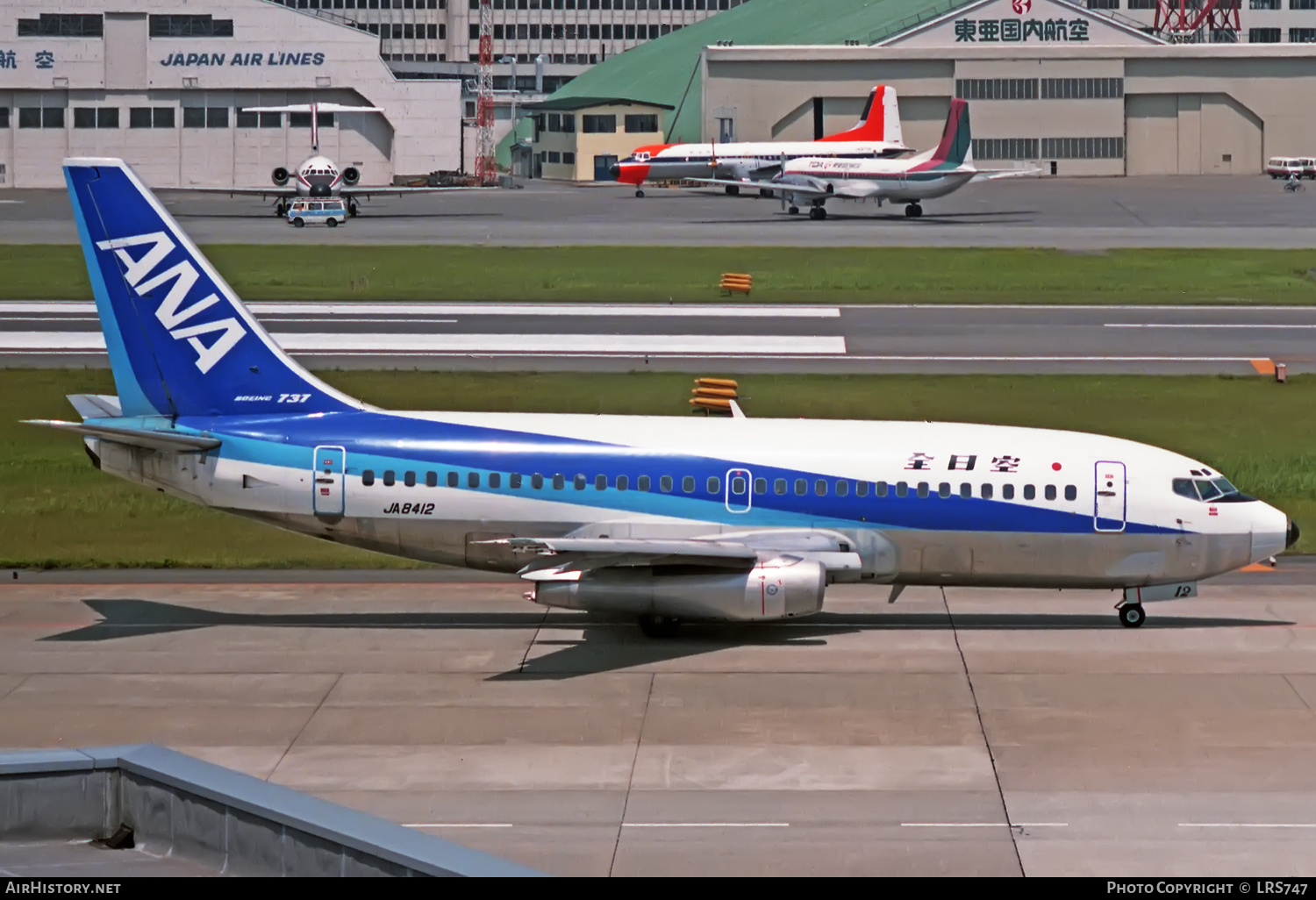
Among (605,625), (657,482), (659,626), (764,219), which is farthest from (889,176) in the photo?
(659,626)

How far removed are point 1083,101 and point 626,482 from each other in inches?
5632

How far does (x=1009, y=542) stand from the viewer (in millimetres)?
30453

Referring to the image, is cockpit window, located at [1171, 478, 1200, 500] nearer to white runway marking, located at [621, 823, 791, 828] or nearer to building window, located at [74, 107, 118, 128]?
white runway marking, located at [621, 823, 791, 828]

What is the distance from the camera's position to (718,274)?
85875mm

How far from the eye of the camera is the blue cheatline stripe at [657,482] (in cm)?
3031

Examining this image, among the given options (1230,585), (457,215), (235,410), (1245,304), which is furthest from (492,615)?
(457,215)

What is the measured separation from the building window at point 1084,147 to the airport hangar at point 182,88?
5846 centimetres

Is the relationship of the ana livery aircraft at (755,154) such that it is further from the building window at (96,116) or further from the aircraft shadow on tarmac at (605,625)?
the aircraft shadow on tarmac at (605,625)

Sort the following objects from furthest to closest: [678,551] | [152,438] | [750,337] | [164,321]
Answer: [750,337] < [164,321] < [152,438] < [678,551]

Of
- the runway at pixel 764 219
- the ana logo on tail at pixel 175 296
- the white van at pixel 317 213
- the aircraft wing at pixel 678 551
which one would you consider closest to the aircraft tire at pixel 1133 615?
the aircraft wing at pixel 678 551

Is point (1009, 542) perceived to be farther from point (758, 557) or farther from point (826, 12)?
point (826, 12)

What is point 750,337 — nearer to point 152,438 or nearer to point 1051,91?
point 152,438

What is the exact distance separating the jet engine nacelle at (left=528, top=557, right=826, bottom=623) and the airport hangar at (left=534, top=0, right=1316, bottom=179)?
138m

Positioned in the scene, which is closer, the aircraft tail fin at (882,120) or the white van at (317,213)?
the white van at (317,213)
